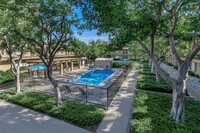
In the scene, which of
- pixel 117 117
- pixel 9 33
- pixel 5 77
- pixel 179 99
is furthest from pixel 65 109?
pixel 5 77

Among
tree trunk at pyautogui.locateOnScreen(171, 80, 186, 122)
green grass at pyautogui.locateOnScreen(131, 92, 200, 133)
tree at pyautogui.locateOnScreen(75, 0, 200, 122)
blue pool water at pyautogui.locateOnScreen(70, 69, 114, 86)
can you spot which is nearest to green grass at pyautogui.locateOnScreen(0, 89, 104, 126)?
green grass at pyautogui.locateOnScreen(131, 92, 200, 133)

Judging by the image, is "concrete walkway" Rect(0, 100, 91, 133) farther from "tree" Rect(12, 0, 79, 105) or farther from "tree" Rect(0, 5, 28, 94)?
"tree" Rect(0, 5, 28, 94)

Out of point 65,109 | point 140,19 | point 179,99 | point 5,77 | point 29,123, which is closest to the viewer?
point 140,19

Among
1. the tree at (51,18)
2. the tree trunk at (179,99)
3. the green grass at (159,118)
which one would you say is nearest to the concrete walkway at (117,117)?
the green grass at (159,118)

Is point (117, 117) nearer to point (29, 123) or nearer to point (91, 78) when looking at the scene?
point (29, 123)

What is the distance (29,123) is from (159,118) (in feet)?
20.7

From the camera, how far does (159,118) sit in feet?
22.4

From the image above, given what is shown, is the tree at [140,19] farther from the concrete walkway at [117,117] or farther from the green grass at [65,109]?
the green grass at [65,109]

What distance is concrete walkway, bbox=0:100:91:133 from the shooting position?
22.0 ft

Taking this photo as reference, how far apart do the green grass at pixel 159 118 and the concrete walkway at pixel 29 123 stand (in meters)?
2.55

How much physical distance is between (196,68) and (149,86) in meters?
15.2

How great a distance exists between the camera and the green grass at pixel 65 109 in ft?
24.6

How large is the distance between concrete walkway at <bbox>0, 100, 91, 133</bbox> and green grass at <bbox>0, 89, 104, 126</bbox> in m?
0.36

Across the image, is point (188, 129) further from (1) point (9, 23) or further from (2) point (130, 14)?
(1) point (9, 23)
